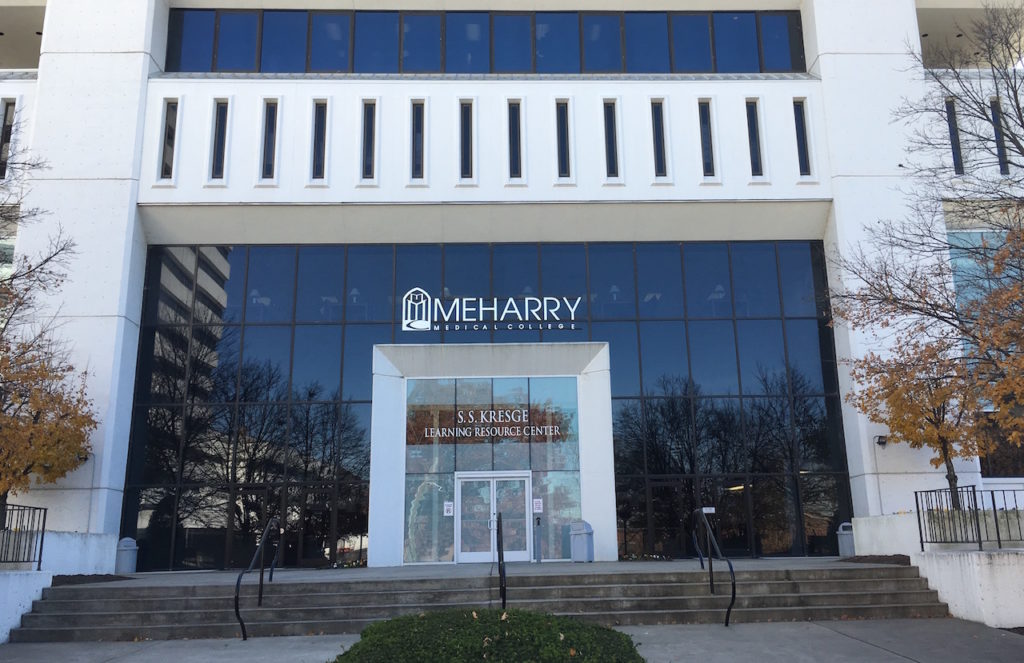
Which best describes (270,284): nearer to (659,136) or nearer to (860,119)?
(659,136)

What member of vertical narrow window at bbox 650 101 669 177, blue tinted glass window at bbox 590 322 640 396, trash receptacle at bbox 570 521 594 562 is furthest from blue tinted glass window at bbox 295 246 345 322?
vertical narrow window at bbox 650 101 669 177

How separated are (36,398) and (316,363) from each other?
6743 mm

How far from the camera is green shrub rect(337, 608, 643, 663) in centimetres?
660

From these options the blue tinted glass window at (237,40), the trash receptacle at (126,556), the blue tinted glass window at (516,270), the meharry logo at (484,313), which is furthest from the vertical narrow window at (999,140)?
the trash receptacle at (126,556)

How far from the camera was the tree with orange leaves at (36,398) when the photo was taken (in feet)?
54.8

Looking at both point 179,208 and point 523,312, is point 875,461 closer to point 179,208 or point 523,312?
point 523,312

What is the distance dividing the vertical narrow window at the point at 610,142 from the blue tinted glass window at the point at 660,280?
234 cm

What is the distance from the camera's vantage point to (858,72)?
22.7 meters

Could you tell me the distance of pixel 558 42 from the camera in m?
24.0

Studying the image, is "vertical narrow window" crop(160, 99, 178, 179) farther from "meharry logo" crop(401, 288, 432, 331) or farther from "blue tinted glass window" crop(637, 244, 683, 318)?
"blue tinted glass window" crop(637, 244, 683, 318)

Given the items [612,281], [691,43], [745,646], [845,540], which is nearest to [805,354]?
[845,540]

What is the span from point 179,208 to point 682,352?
47.2 feet

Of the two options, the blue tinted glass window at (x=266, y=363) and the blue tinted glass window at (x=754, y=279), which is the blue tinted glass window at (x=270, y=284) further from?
the blue tinted glass window at (x=754, y=279)

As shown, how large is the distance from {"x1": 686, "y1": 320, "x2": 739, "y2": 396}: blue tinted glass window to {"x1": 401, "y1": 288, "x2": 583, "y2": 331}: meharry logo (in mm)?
3437
